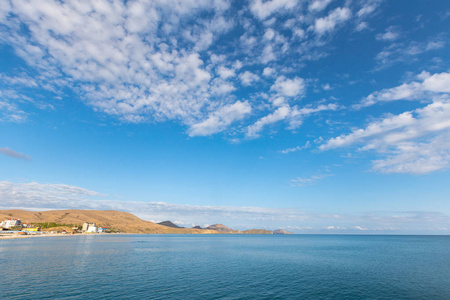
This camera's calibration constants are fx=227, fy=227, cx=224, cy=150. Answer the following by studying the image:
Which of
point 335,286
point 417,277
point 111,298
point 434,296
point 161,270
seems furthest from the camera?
point 161,270

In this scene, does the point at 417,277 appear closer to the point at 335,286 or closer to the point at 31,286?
the point at 335,286

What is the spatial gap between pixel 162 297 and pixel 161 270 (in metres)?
26.9

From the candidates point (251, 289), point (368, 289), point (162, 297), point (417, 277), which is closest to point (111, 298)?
point (162, 297)

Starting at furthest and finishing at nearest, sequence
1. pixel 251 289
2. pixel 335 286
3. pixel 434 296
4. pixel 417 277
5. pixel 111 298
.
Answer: pixel 417 277, pixel 335 286, pixel 251 289, pixel 434 296, pixel 111 298

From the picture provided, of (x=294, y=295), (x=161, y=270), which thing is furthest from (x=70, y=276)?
(x=294, y=295)

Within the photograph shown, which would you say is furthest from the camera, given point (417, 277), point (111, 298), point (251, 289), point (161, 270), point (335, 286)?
point (161, 270)

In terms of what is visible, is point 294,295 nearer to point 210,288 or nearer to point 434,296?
point 210,288

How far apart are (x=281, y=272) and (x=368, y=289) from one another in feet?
75.2

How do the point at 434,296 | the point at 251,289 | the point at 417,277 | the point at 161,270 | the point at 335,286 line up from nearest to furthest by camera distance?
the point at 434,296
the point at 251,289
the point at 335,286
the point at 417,277
the point at 161,270

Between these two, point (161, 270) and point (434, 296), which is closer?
point (434, 296)

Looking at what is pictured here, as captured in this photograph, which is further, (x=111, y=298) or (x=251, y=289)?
(x=251, y=289)

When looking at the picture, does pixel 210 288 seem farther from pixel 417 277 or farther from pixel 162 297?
pixel 417 277

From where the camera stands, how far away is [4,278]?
49.3m

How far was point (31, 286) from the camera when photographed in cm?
4394
